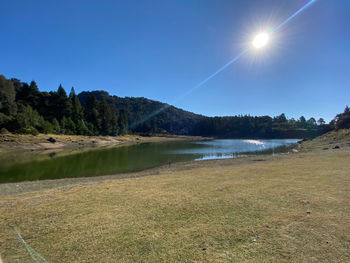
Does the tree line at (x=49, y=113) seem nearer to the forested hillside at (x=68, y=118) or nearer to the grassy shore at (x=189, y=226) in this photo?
the forested hillside at (x=68, y=118)

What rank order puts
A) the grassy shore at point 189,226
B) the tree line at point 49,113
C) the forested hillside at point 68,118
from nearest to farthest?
the grassy shore at point 189,226, the tree line at point 49,113, the forested hillside at point 68,118

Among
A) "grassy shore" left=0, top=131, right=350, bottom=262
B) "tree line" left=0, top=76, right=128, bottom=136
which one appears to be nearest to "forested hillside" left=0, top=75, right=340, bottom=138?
"tree line" left=0, top=76, right=128, bottom=136

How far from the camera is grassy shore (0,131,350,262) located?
4.15m

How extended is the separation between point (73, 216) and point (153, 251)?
384 cm

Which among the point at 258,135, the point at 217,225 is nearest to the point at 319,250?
the point at 217,225

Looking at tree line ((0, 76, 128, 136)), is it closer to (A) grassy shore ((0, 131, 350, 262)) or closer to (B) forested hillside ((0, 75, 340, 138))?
(B) forested hillside ((0, 75, 340, 138))

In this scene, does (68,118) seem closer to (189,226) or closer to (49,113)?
(49,113)

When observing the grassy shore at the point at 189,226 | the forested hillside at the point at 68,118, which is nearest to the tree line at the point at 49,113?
the forested hillside at the point at 68,118

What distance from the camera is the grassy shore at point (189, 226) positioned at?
13.6ft

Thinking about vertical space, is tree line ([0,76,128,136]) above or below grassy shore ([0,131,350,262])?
above

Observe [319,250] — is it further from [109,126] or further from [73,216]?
[109,126]

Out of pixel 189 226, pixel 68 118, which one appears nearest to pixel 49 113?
pixel 68 118

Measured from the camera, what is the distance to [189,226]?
5.38 metres

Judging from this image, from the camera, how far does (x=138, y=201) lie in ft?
25.4
